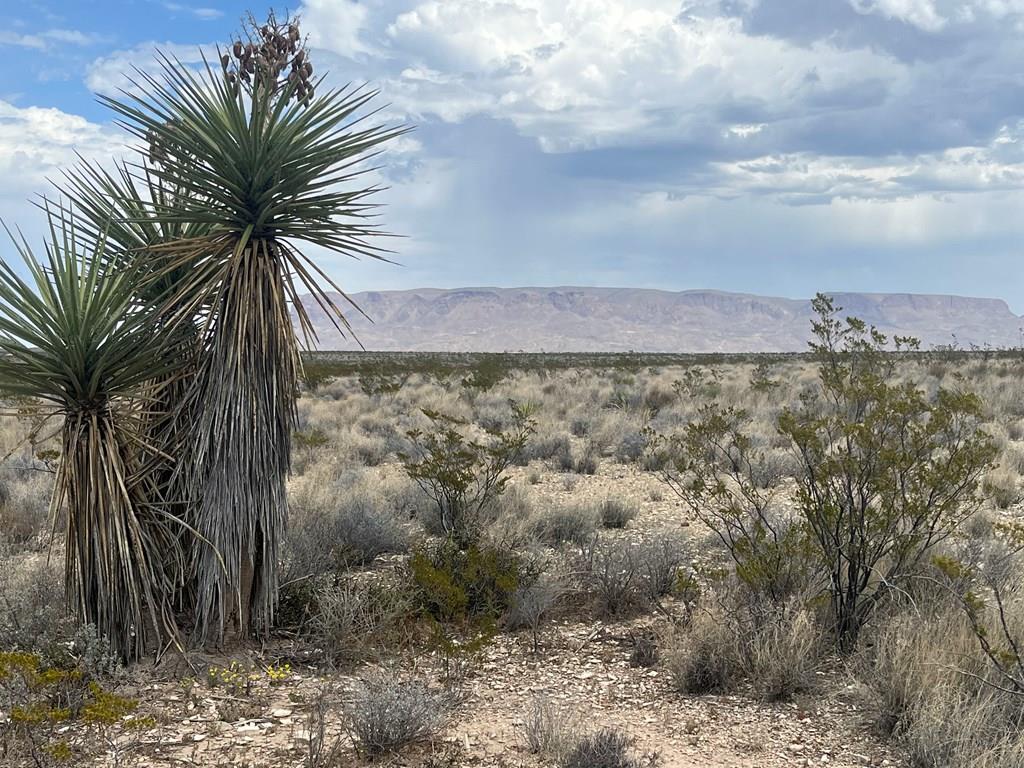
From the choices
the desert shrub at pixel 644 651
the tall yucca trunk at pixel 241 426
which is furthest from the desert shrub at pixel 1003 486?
the tall yucca trunk at pixel 241 426

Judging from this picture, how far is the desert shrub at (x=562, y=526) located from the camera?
8609 millimetres

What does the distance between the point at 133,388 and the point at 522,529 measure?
4195mm

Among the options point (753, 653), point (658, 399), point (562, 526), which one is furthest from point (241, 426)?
point (658, 399)

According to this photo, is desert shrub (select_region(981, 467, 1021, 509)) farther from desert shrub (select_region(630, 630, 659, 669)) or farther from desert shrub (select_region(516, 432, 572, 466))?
desert shrub (select_region(516, 432, 572, 466))

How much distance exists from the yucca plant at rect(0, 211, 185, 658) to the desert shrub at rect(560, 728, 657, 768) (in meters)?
2.66

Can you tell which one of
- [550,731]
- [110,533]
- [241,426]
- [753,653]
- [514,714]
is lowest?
[514,714]

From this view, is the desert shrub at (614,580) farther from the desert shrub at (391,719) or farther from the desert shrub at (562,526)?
the desert shrub at (391,719)

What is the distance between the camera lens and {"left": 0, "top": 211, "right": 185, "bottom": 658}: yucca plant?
15.9ft

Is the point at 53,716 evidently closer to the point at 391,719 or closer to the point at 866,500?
the point at 391,719

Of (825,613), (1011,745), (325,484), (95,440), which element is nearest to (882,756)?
(1011,745)

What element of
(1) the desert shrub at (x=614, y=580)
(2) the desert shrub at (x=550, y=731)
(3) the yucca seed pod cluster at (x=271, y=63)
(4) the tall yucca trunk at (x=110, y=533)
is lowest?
(2) the desert shrub at (x=550, y=731)

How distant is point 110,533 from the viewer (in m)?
4.92

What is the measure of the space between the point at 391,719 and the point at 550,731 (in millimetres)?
808

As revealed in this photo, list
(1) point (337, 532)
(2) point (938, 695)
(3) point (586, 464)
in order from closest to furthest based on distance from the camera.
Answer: (2) point (938, 695)
(1) point (337, 532)
(3) point (586, 464)
